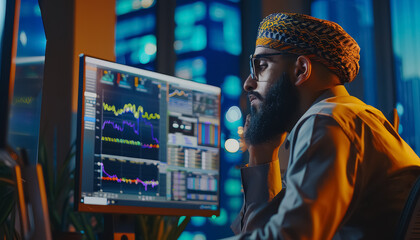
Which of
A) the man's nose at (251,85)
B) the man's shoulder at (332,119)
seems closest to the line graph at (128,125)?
the man's nose at (251,85)

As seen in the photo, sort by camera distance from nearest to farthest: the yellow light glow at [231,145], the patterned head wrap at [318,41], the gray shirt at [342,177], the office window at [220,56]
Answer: the gray shirt at [342,177], the patterned head wrap at [318,41], the yellow light glow at [231,145], the office window at [220,56]

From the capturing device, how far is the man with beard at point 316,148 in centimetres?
107

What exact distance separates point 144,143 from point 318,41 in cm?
97

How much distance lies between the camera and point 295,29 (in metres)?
1.42

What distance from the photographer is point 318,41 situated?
140 centimetres

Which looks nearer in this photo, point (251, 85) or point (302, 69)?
point (302, 69)

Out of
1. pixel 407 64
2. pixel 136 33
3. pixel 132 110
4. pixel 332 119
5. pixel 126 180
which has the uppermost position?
pixel 136 33

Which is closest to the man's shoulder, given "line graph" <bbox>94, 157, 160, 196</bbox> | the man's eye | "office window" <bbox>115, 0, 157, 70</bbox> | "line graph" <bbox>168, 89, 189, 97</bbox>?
the man's eye

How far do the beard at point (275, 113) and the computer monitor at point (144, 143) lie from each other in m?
0.59

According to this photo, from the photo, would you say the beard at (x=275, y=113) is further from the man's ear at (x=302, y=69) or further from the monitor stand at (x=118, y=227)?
the monitor stand at (x=118, y=227)

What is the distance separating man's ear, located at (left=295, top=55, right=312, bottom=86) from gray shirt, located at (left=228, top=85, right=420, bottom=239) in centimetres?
9

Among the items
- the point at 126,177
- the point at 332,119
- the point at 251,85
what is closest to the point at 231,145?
the point at 126,177

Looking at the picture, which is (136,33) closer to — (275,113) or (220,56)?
(220,56)

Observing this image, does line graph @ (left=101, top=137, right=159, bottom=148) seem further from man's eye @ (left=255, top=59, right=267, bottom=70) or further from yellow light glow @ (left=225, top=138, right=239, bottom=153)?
man's eye @ (left=255, top=59, right=267, bottom=70)
